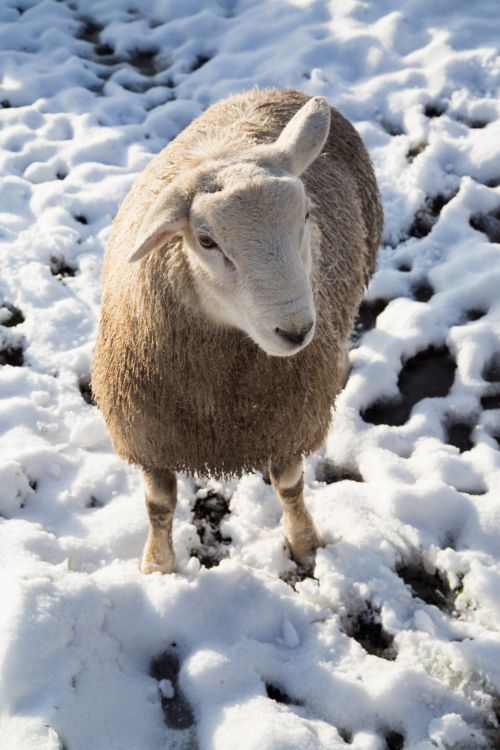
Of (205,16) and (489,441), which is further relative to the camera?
(205,16)

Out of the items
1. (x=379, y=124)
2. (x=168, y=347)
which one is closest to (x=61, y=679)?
(x=168, y=347)

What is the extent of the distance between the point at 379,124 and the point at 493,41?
4.57ft

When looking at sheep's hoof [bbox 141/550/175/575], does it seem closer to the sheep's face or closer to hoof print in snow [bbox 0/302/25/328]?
the sheep's face

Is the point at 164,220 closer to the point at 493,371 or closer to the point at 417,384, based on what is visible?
the point at 417,384

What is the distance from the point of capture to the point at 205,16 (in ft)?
20.7

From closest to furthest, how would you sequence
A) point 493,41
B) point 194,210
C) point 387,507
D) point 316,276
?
point 194,210, point 316,276, point 387,507, point 493,41

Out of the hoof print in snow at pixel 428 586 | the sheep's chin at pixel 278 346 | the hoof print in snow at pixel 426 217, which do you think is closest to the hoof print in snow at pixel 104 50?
the hoof print in snow at pixel 426 217

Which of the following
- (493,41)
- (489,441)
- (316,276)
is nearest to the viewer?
(316,276)

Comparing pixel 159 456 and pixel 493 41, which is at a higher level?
pixel 493 41

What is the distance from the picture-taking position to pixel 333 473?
3357mm

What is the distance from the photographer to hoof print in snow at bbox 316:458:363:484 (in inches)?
131

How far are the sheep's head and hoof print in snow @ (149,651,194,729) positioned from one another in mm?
1342

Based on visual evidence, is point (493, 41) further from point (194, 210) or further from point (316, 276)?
point (194, 210)

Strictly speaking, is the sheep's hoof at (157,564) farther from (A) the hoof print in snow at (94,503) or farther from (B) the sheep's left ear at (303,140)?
(B) the sheep's left ear at (303,140)
